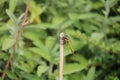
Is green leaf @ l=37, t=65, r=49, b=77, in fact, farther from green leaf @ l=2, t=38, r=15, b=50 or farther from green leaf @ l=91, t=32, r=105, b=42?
green leaf @ l=91, t=32, r=105, b=42

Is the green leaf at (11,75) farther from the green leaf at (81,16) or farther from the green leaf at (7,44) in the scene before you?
the green leaf at (81,16)

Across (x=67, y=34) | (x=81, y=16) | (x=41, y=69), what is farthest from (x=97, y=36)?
(x=41, y=69)

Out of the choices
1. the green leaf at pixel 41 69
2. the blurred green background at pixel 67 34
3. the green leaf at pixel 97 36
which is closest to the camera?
the green leaf at pixel 41 69

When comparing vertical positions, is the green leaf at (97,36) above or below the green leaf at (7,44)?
below

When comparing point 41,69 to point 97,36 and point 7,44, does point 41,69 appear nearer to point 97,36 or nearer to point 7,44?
point 7,44

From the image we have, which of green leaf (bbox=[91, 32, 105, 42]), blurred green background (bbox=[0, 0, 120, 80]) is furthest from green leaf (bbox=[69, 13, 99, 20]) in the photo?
green leaf (bbox=[91, 32, 105, 42])

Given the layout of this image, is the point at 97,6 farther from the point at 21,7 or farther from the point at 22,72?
the point at 22,72

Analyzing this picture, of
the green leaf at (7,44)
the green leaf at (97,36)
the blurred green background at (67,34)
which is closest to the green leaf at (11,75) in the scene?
the blurred green background at (67,34)

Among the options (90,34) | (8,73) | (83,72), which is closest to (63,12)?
(90,34)
